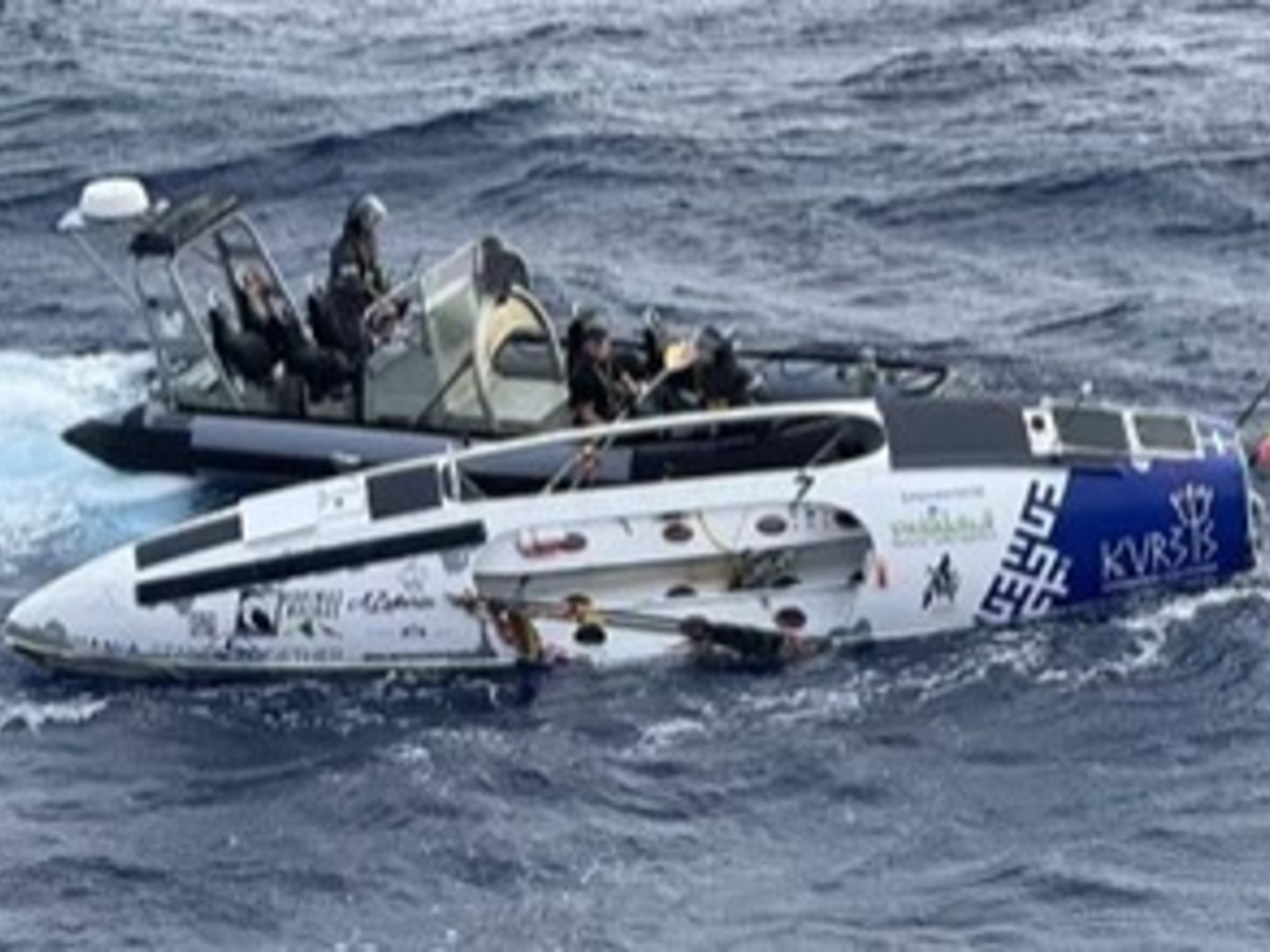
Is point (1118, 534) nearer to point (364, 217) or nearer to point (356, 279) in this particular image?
point (356, 279)

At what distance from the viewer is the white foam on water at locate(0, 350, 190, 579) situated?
36.4 m

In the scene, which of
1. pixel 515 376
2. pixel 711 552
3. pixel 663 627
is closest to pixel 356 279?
pixel 515 376

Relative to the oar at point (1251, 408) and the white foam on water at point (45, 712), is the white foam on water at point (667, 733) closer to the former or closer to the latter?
the white foam on water at point (45, 712)

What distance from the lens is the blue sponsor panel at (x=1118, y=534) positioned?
31.6 meters

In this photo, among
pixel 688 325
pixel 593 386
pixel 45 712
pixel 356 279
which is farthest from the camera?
pixel 688 325

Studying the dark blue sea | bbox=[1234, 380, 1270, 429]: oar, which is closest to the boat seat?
the dark blue sea

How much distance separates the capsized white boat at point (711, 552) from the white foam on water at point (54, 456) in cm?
381

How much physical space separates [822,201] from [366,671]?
13673 millimetres

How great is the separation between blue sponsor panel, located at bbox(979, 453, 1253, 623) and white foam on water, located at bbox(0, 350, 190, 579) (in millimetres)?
9124

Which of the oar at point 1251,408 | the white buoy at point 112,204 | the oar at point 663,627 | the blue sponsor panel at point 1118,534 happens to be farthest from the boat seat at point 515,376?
the oar at point 1251,408

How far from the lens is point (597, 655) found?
105ft

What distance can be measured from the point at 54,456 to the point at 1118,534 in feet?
39.1

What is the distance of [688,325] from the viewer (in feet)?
132

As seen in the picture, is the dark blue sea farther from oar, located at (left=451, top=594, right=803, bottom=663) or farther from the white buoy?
the white buoy
